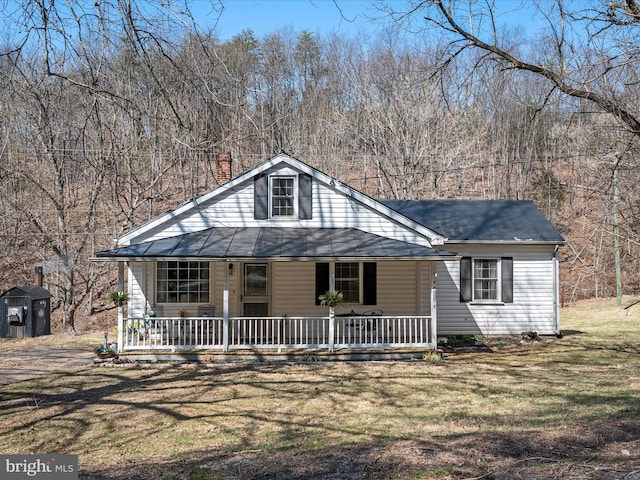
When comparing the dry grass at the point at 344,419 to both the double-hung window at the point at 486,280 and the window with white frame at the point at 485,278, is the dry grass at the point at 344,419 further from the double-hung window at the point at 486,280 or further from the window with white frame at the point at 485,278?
the window with white frame at the point at 485,278

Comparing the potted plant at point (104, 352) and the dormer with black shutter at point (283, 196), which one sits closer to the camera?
the potted plant at point (104, 352)

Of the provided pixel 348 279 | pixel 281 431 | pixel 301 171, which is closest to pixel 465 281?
pixel 348 279

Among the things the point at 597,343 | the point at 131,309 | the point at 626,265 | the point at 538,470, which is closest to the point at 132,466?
the point at 538,470

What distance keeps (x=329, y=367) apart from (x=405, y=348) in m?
2.23

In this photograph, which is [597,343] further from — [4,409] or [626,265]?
[626,265]

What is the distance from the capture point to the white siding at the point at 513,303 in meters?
17.5

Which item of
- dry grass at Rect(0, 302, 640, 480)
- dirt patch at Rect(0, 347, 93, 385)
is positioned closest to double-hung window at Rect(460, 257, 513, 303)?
dry grass at Rect(0, 302, 640, 480)

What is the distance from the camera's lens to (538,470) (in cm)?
507

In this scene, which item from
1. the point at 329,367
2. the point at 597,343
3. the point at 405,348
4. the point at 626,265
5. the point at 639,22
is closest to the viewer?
the point at 639,22

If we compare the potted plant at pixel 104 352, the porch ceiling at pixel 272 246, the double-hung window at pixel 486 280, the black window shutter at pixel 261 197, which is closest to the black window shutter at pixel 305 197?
the porch ceiling at pixel 272 246

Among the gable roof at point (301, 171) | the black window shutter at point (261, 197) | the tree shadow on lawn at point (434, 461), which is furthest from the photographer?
the black window shutter at point (261, 197)

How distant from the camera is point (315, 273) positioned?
16109 millimetres

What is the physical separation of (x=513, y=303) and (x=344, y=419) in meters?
10.8

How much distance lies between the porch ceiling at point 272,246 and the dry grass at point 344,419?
2.76 m
